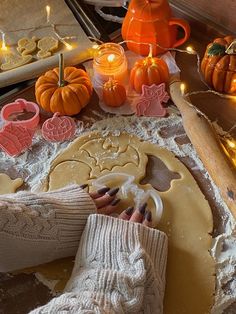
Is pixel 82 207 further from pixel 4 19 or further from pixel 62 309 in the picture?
pixel 4 19

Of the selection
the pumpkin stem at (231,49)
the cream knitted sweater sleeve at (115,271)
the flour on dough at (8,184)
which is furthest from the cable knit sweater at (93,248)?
the pumpkin stem at (231,49)

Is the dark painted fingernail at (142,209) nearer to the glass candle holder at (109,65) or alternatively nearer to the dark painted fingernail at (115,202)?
the dark painted fingernail at (115,202)

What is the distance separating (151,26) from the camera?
53.4 inches

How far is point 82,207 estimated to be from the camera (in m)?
1.07

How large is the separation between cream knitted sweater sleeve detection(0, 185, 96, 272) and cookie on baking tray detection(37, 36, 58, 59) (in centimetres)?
48

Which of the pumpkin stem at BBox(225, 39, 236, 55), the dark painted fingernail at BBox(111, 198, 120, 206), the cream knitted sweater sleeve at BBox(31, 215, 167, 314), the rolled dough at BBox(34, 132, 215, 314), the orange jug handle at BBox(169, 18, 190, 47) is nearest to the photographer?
the cream knitted sweater sleeve at BBox(31, 215, 167, 314)

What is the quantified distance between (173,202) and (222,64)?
35 cm

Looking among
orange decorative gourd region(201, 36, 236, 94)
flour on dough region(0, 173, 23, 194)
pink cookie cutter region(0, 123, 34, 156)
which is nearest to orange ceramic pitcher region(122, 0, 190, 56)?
orange decorative gourd region(201, 36, 236, 94)

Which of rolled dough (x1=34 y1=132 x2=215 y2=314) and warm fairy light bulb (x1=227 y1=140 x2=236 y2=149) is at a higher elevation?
warm fairy light bulb (x1=227 y1=140 x2=236 y2=149)

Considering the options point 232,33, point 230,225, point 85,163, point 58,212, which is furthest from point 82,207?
point 232,33

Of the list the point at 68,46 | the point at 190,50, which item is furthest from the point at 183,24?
the point at 68,46

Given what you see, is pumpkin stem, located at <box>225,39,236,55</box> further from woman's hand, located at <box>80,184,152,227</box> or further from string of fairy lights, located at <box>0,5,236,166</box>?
woman's hand, located at <box>80,184,152,227</box>

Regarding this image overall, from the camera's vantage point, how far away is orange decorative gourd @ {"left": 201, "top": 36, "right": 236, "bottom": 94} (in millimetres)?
1258

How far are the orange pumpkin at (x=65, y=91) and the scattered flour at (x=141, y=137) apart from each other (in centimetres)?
5
